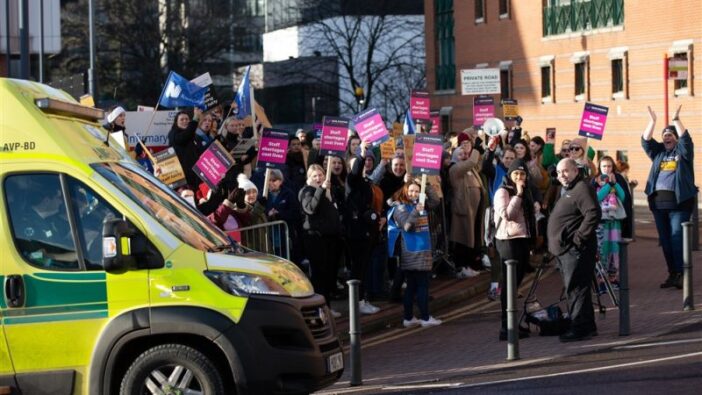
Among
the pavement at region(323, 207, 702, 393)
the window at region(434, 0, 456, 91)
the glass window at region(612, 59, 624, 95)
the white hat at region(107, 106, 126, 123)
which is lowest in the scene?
the pavement at region(323, 207, 702, 393)

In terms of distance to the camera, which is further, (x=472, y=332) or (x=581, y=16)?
(x=581, y=16)

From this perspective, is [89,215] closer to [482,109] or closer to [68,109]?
[68,109]

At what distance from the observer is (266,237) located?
15500mm

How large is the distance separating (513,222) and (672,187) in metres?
3.85

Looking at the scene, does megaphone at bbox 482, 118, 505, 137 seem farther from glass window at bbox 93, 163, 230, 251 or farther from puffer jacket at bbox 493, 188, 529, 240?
glass window at bbox 93, 163, 230, 251

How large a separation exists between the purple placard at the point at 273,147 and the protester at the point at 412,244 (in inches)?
57.1

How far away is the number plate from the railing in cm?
3992

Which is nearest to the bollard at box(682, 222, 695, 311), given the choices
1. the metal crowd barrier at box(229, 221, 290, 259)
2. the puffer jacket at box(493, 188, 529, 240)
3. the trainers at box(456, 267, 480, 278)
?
the puffer jacket at box(493, 188, 529, 240)

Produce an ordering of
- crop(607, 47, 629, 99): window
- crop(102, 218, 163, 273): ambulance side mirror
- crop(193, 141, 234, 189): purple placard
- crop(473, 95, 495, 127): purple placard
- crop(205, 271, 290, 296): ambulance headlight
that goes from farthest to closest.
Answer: crop(607, 47, 629, 99): window, crop(473, 95, 495, 127): purple placard, crop(193, 141, 234, 189): purple placard, crop(205, 271, 290, 296): ambulance headlight, crop(102, 218, 163, 273): ambulance side mirror

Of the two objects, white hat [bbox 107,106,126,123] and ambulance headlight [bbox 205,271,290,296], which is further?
white hat [bbox 107,106,126,123]

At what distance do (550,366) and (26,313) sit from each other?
523 centimetres

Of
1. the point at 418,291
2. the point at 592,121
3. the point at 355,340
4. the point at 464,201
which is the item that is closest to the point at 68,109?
the point at 355,340

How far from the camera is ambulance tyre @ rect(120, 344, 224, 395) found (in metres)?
9.94

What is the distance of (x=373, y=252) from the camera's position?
18.1m
